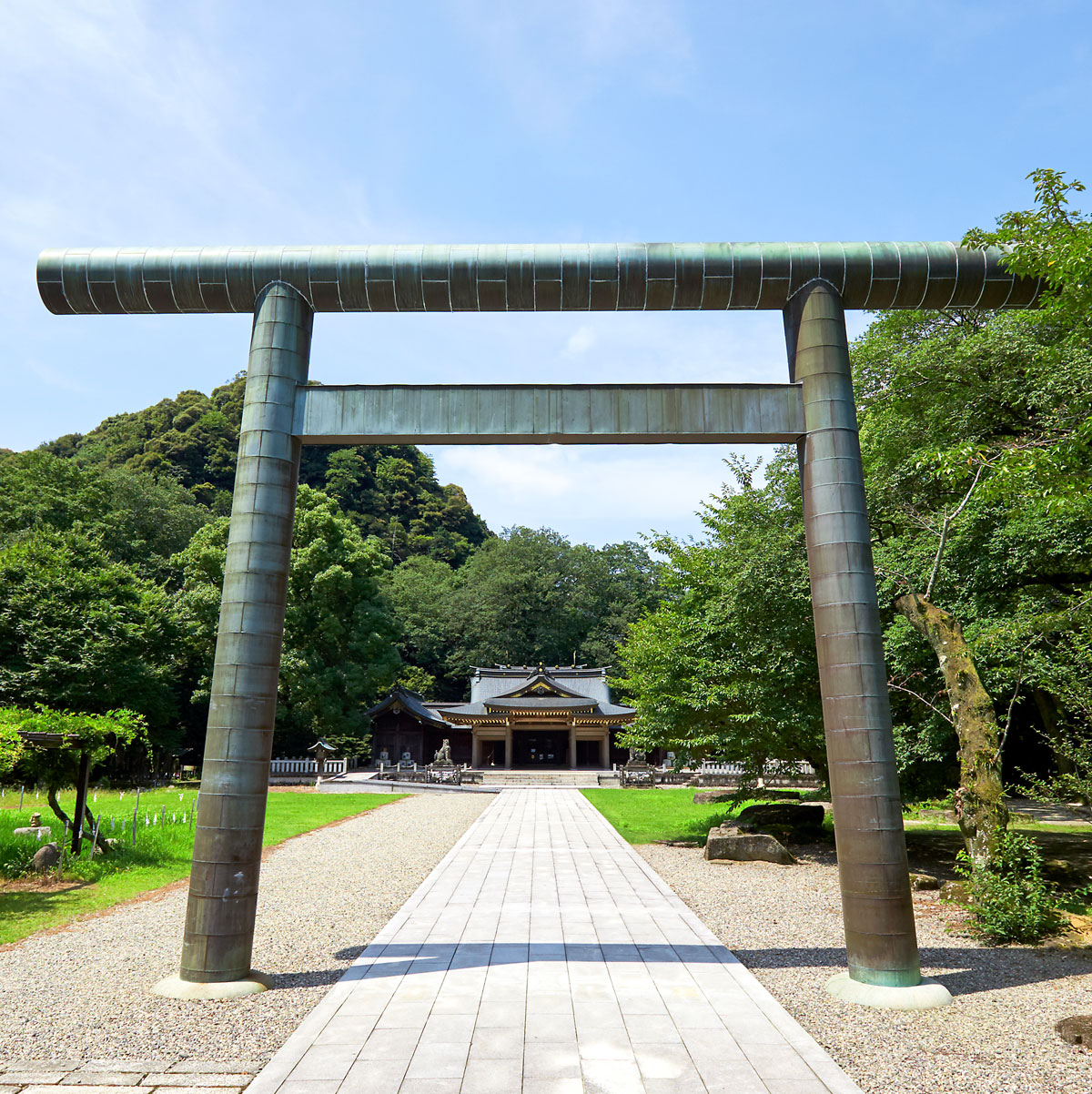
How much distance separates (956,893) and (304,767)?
31090 mm

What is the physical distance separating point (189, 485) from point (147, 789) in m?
44.4

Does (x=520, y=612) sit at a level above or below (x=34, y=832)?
above

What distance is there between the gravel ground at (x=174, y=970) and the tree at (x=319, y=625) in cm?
2385

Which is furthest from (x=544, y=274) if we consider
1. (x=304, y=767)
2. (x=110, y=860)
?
(x=304, y=767)

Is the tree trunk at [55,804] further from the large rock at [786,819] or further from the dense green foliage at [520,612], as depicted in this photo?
the dense green foliage at [520,612]

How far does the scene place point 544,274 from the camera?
6.64 meters

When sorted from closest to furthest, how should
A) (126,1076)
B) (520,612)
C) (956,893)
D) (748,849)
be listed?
(126,1076)
(956,893)
(748,849)
(520,612)

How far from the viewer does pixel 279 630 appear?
20.4 ft

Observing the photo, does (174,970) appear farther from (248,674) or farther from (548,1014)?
(548,1014)

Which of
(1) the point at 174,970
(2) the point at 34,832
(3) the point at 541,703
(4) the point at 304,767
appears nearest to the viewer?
(1) the point at 174,970

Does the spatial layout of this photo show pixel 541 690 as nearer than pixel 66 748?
No

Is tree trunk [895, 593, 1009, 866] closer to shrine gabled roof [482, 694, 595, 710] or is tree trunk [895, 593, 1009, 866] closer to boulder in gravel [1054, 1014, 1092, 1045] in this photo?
boulder in gravel [1054, 1014, 1092, 1045]

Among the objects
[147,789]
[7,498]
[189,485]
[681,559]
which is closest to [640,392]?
[681,559]

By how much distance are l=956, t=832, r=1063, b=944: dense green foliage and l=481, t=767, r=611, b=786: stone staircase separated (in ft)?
87.5
